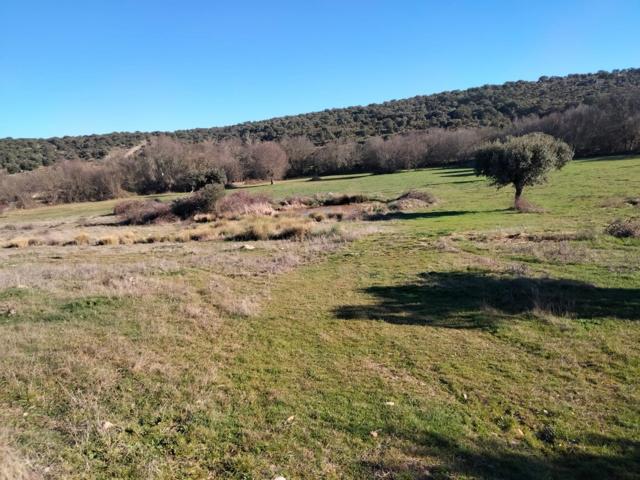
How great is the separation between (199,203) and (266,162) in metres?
51.2

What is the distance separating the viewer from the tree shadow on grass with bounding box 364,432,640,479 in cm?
461

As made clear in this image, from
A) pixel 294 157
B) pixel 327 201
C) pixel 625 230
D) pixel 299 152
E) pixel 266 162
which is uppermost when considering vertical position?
pixel 299 152

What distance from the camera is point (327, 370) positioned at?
7207mm

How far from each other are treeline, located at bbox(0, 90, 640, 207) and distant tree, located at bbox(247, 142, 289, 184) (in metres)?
0.21

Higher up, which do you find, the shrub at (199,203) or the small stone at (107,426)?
the shrub at (199,203)

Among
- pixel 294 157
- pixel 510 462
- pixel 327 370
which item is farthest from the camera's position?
pixel 294 157

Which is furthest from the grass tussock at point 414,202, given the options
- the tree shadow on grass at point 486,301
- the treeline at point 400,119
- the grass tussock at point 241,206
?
the treeline at point 400,119

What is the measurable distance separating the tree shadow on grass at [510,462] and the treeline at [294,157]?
6682 centimetres

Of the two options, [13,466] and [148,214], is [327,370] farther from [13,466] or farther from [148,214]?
[148,214]

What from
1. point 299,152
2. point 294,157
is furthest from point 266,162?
point 299,152

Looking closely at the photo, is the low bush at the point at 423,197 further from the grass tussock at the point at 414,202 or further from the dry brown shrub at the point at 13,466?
the dry brown shrub at the point at 13,466

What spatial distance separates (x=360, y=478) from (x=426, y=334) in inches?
179

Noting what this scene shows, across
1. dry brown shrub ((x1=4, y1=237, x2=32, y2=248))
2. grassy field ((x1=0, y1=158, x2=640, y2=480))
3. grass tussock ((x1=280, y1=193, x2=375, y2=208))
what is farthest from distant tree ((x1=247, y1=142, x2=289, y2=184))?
grassy field ((x1=0, y1=158, x2=640, y2=480))

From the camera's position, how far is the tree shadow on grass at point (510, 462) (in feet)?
15.1
